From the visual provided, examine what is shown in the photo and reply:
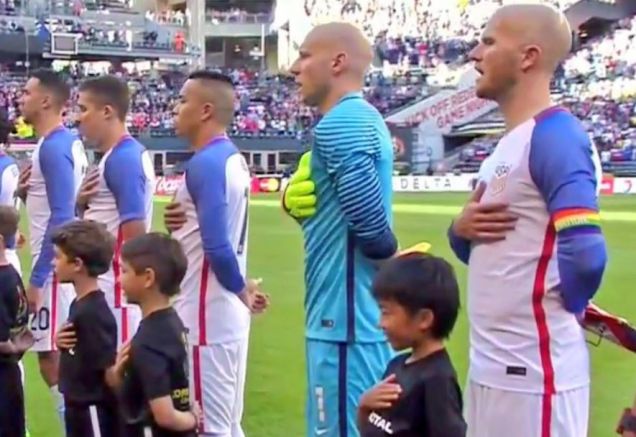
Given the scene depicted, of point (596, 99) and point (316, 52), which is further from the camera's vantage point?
point (596, 99)

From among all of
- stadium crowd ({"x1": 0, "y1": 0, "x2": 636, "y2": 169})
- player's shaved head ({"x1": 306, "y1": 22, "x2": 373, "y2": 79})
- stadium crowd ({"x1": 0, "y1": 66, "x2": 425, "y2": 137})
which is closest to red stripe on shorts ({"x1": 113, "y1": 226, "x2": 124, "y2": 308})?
player's shaved head ({"x1": 306, "y1": 22, "x2": 373, "y2": 79})

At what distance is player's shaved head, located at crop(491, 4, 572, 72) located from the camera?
11.9 feet

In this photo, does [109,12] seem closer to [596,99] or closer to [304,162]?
[596,99]

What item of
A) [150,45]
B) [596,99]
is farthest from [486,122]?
[150,45]

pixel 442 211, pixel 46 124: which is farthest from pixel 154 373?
pixel 442 211

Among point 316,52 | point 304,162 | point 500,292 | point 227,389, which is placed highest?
point 316,52

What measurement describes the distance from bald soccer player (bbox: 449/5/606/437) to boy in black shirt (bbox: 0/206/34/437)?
285 cm

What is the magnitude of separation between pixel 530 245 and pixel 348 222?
1117 millimetres

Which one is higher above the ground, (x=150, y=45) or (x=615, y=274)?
(x=150, y=45)

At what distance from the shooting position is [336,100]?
4.72 m

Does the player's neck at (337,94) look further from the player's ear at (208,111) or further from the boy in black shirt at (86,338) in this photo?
the boy in black shirt at (86,338)

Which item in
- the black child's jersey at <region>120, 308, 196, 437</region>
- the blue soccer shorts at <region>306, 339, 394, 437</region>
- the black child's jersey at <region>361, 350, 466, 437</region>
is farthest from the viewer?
the blue soccer shorts at <region>306, 339, 394, 437</region>

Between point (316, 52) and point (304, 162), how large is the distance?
471mm

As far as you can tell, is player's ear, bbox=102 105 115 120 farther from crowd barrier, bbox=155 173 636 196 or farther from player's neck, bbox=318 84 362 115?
crowd barrier, bbox=155 173 636 196
